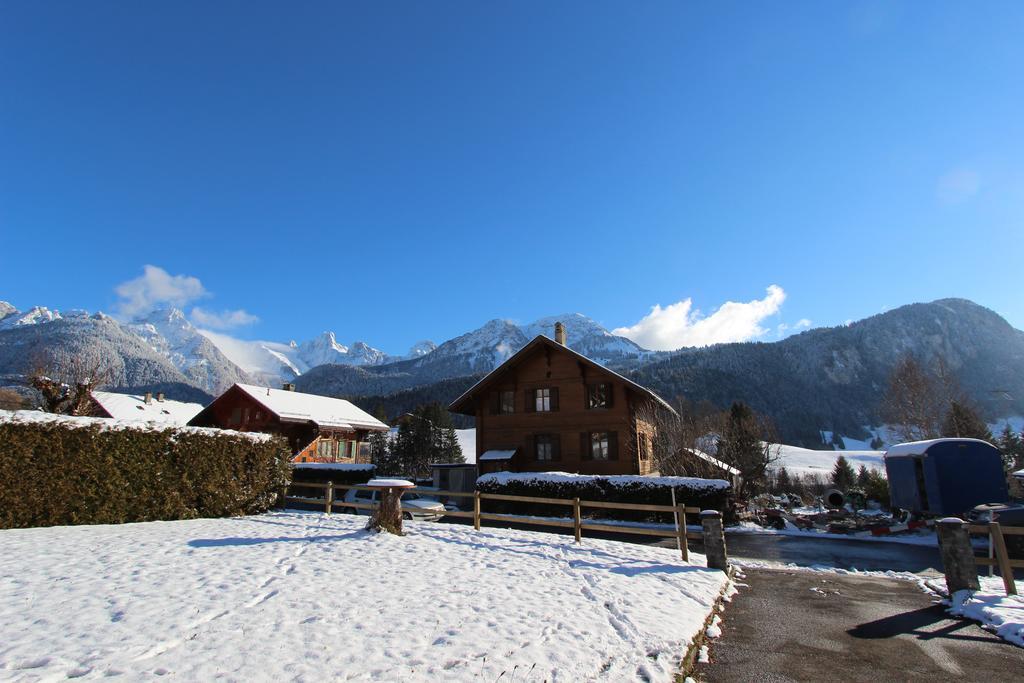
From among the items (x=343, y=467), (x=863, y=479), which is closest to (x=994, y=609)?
(x=343, y=467)

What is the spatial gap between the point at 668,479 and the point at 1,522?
20642 mm

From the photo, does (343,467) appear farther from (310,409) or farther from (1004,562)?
(1004,562)

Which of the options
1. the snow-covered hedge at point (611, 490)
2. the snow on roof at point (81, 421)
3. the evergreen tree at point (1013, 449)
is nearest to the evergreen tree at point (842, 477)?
the evergreen tree at point (1013, 449)

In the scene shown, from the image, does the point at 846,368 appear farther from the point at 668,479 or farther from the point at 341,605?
the point at 341,605

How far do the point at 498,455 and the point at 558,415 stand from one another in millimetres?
4203

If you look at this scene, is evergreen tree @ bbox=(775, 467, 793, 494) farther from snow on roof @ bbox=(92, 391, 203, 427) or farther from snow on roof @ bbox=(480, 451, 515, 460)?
snow on roof @ bbox=(92, 391, 203, 427)

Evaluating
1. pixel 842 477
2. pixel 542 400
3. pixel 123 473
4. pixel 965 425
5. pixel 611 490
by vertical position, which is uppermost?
pixel 542 400

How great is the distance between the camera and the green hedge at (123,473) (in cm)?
1167

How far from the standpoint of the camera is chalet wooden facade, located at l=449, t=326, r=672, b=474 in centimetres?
2880

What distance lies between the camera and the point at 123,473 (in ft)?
44.2

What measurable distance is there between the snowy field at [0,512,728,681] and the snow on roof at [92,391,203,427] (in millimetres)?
42153

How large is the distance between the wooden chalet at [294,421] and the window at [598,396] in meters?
20.5

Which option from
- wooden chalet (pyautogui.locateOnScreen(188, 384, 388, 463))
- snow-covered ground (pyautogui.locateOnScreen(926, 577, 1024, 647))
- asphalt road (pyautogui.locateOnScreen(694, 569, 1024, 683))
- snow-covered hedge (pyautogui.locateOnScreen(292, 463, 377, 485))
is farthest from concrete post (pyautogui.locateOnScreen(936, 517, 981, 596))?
wooden chalet (pyautogui.locateOnScreen(188, 384, 388, 463))

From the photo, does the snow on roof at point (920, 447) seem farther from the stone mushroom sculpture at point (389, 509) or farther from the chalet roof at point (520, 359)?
the stone mushroom sculpture at point (389, 509)
